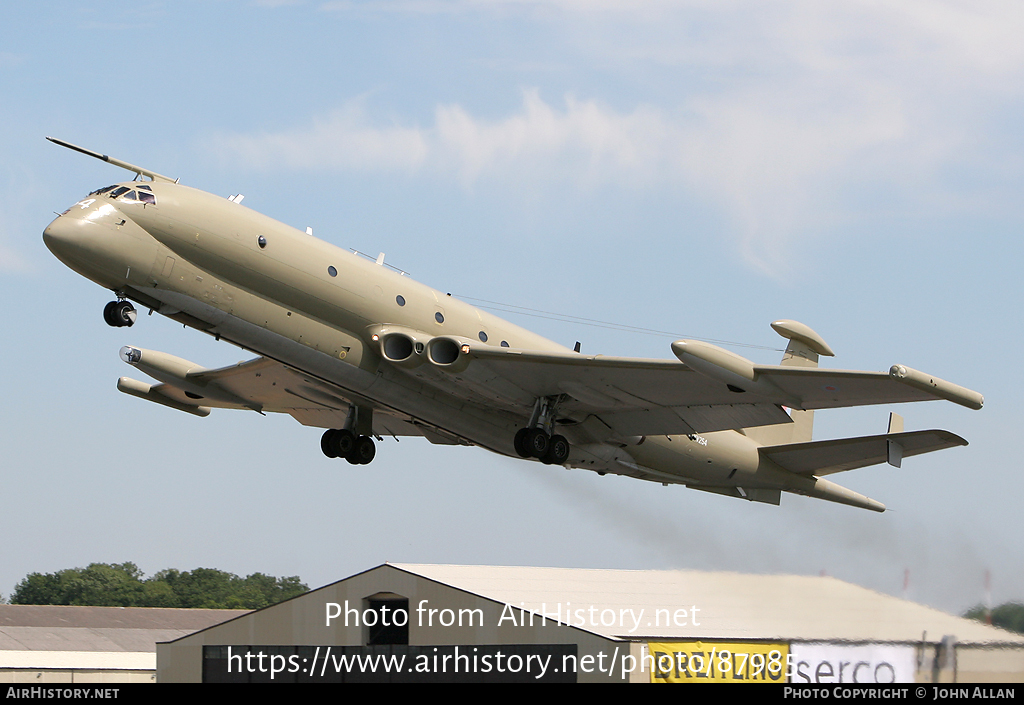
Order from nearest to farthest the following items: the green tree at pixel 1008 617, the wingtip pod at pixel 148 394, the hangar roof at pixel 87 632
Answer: the green tree at pixel 1008 617 → the wingtip pod at pixel 148 394 → the hangar roof at pixel 87 632

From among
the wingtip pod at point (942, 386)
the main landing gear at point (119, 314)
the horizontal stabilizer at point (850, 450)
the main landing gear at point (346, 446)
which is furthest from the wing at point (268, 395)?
the wingtip pod at point (942, 386)

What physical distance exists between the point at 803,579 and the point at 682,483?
4841mm

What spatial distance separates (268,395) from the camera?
969 inches

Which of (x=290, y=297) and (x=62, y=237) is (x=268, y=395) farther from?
(x=62, y=237)

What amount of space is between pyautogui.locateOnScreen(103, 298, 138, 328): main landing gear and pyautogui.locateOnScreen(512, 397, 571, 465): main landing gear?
23.2ft

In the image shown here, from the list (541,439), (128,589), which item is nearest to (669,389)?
(541,439)

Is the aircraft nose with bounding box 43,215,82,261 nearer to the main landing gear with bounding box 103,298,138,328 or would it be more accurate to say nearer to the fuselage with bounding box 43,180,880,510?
the fuselage with bounding box 43,180,880,510

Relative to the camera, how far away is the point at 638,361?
20.0 metres

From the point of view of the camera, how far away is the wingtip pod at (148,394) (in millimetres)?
25750

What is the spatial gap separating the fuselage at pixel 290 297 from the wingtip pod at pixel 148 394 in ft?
17.6

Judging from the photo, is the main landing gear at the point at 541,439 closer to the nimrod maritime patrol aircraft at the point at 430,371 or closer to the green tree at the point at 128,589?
the nimrod maritime patrol aircraft at the point at 430,371

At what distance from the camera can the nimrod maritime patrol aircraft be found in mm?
18438

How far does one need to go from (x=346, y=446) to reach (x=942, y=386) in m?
11.3

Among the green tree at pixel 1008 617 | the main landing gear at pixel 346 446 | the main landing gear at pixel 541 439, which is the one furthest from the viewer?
the main landing gear at pixel 346 446
